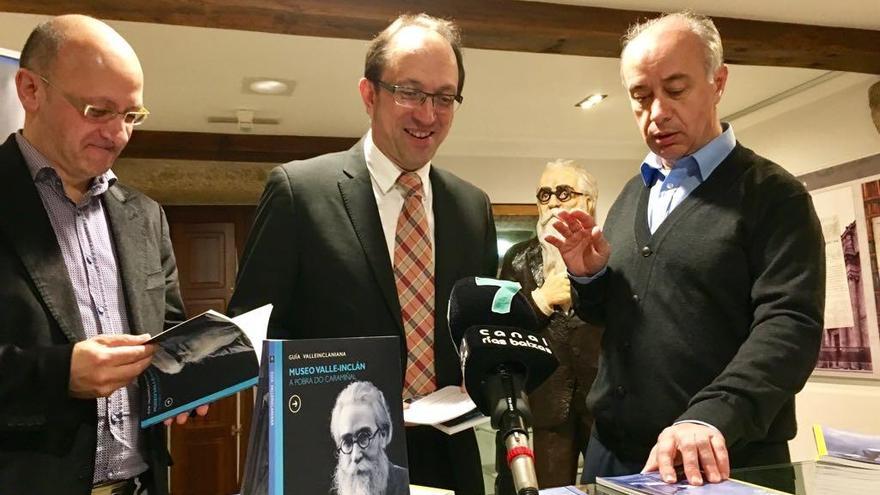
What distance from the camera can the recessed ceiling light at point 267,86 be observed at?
3.94 metres

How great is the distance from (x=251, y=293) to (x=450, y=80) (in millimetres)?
549

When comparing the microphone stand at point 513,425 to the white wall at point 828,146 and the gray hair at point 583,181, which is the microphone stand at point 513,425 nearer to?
the gray hair at point 583,181

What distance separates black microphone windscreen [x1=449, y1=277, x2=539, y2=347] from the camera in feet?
2.82

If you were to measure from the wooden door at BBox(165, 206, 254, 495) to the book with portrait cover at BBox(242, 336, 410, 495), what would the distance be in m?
4.70

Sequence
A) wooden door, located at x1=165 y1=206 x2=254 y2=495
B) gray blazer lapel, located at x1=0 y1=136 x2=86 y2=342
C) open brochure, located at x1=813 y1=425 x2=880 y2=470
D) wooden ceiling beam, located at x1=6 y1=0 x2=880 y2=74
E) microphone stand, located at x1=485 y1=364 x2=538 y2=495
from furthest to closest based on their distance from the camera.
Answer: wooden door, located at x1=165 y1=206 x2=254 y2=495 < wooden ceiling beam, located at x1=6 y1=0 x2=880 y2=74 < gray blazer lapel, located at x1=0 y1=136 x2=86 y2=342 < open brochure, located at x1=813 y1=425 x2=880 y2=470 < microphone stand, located at x1=485 y1=364 x2=538 y2=495

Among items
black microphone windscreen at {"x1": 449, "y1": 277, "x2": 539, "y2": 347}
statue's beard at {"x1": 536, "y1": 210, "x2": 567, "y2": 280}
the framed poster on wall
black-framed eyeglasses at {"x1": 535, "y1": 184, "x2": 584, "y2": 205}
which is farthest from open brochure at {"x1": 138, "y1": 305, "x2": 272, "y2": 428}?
the framed poster on wall

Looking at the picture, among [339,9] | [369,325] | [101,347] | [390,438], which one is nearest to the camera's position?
Answer: [390,438]

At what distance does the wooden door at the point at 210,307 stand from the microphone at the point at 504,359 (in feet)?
15.1

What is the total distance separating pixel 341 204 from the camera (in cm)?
130

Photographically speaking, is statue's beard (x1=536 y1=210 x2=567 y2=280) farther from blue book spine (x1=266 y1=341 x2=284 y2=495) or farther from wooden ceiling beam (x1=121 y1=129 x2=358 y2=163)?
blue book spine (x1=266 y1=341 x2=284 y2=495)

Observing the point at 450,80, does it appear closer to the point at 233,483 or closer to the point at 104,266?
the point at 104,266

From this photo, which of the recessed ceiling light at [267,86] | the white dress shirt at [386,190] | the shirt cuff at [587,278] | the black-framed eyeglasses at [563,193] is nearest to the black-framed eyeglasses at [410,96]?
the white dress shirt at [386,190]

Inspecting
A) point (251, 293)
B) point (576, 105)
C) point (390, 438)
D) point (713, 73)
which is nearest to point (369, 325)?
point (251, 293)

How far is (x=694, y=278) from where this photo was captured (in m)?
1.24
